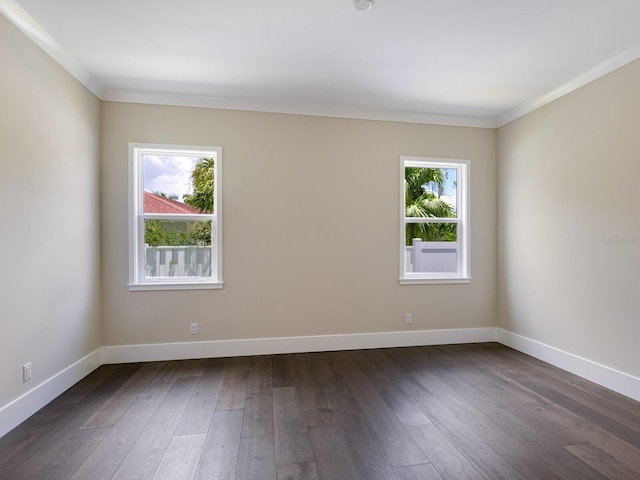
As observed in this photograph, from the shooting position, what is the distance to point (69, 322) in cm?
279

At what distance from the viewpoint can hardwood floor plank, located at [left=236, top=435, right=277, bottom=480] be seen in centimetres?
173

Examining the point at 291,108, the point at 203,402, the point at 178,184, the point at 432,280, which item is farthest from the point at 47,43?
the point at 432,280

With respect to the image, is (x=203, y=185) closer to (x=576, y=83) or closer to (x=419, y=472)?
(x=419, y=472)

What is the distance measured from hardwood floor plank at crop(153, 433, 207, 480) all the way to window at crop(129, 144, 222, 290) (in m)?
1.67

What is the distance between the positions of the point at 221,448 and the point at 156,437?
0.49 m

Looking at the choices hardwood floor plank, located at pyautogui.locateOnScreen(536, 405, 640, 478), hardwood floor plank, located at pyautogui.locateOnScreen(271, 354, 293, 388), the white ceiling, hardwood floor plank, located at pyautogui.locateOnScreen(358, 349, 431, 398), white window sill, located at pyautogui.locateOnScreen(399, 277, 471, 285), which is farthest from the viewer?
white window sill, located at pyautogui.locateOnScreen(399, 277, 471, 285)

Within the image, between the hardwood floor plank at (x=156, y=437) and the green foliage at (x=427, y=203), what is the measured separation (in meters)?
3.01

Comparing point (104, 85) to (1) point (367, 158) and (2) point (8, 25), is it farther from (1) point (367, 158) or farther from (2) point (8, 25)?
(1) point (367, 158)

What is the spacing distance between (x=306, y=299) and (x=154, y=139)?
95.7 inches

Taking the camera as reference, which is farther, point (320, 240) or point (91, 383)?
point (320, 240)

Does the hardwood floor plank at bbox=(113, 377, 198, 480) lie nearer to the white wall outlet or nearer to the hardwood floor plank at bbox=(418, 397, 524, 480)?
the white wall outlet

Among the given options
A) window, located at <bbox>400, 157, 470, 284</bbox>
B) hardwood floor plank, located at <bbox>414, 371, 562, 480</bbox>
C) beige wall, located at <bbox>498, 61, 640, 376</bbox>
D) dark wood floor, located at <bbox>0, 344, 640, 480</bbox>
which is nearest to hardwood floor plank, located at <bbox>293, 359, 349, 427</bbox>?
dark wood floor, located at <bbox>0, 344, 640, 480</bbox>

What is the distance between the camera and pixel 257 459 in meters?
1.86

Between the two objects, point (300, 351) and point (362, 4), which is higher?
point (362, 4)
